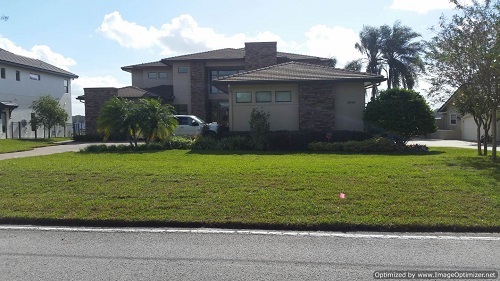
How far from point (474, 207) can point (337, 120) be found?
13.3 meters

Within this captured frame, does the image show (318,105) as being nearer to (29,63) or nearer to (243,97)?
(243,97)

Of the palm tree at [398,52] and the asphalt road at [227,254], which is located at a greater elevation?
the palm tree at [398,52]

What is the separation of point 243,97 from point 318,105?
3741 millimetres

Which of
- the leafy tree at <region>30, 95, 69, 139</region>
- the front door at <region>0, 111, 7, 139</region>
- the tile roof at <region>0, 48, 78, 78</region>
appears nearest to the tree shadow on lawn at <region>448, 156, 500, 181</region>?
the leafy tree at <region>30, 95, 69, 139</region>

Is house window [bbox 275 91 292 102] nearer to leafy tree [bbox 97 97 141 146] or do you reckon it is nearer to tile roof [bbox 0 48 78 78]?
leafy tree [bbox 97 97 141 146]

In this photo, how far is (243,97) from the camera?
64.7 feet

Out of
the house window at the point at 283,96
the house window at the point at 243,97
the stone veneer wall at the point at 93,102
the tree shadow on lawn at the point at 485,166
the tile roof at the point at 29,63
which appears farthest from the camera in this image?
the tile roof at the point at 29,63

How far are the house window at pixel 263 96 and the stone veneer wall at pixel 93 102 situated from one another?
14.2 m

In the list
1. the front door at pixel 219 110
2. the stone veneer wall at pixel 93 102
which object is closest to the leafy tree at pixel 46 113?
the stone veneer wall at pixel 93 102

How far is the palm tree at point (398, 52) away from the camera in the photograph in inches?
1551

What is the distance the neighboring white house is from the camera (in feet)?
96.7

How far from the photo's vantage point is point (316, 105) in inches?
754

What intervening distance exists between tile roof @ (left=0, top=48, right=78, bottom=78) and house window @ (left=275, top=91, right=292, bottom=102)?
21641 millimetres

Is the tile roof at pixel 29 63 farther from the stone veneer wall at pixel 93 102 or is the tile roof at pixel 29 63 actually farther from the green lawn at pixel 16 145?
the green lawn at pixel 16 145
